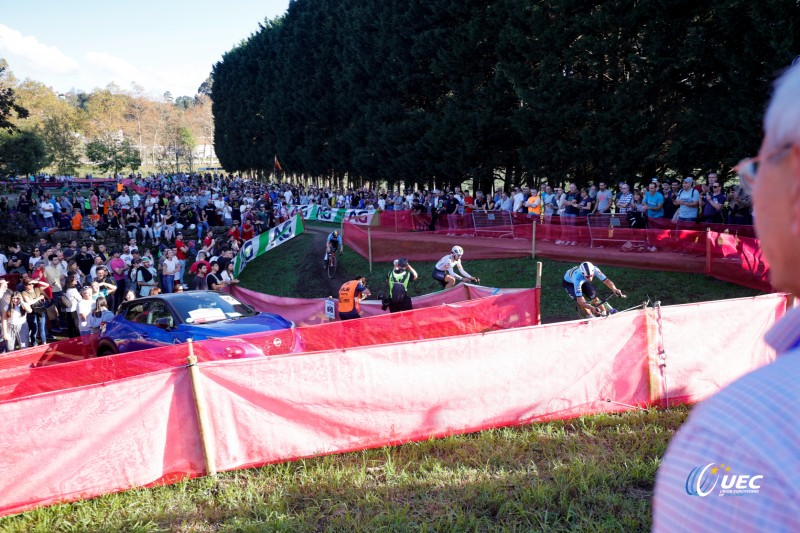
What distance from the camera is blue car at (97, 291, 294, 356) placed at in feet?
33.8

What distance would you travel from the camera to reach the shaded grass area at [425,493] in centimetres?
520

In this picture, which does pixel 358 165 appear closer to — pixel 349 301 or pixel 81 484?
pixel 349 301

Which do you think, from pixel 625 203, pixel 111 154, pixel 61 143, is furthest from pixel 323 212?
pixel 111 154

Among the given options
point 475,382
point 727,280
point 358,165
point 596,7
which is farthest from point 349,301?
point 358,165

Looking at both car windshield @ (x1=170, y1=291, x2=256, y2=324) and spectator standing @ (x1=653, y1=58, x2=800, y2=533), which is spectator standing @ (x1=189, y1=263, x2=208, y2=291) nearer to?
car windshield @ (x1=170, y1=291, x2=256, y2=324)

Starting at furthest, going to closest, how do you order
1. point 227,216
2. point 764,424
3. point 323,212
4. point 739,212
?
point 323,212, point 227,216, point 739,212, point 764,424

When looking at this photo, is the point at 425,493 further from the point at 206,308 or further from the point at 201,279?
the point at 201,279

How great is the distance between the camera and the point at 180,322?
10539 millimetres

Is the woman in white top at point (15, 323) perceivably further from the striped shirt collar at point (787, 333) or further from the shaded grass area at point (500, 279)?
the striped shirt collar at point (787, 333)

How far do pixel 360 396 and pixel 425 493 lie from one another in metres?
1.30

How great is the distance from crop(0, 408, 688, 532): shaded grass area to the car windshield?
488 centimetres

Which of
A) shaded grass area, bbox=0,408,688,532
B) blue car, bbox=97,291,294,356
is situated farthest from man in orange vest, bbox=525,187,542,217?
shaded grass area, bbox=0,408,688,532

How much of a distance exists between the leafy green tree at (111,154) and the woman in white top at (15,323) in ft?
289

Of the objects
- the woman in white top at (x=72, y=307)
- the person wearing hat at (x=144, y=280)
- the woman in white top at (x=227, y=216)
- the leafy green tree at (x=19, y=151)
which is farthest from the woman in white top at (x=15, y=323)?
the leafy green tree at (x=19, y=151)
